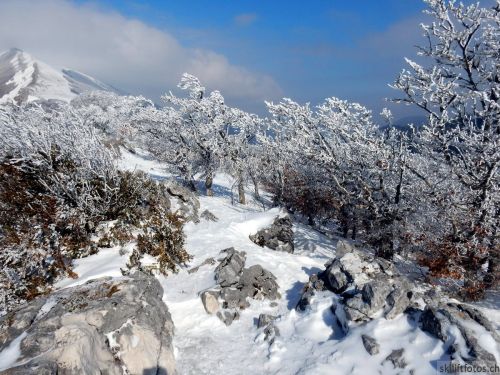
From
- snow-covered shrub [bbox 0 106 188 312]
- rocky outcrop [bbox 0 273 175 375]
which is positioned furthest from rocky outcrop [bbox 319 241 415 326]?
snow-covered shrub [bbox 0 106 188 312]

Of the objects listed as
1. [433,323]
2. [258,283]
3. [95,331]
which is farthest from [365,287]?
[95,331]

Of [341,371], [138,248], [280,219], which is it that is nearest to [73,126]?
[138,248]

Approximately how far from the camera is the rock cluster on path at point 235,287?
11.0 meters

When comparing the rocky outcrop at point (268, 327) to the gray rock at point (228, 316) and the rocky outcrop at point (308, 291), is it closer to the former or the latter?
the gray rock at point (228, 316)

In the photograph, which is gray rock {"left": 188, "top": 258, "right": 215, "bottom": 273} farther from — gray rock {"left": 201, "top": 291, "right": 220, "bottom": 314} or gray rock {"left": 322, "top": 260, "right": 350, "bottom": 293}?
gray rock {"left": 322, "top": 260, "right": 350, "bottom": 293}

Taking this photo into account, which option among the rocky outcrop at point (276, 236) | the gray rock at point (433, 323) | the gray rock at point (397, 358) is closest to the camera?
the gray rock at point (397, 358)

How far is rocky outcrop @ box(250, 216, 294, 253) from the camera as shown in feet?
52.9

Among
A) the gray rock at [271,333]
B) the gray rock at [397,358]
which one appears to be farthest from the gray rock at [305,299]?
the gray rock at [397,358]

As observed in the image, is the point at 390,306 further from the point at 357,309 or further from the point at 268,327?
the point at 268,327

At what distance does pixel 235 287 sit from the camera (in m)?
11.6

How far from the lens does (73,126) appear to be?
14.7 metres

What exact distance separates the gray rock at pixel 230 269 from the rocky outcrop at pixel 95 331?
8.00 feet

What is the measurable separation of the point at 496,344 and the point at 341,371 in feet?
11.2

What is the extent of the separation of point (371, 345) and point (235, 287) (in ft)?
15.9
